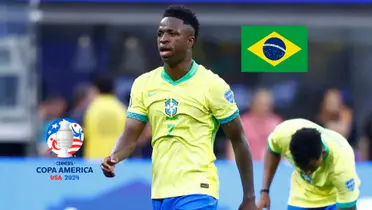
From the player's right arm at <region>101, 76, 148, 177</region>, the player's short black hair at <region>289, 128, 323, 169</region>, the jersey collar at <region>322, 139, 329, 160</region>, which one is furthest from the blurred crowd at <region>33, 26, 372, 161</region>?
the player's right arm at <region>101, 76, 148, 177</region>

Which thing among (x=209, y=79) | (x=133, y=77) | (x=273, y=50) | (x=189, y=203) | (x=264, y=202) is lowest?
(x=264, y=202)

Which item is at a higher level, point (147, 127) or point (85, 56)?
point (85, 56)

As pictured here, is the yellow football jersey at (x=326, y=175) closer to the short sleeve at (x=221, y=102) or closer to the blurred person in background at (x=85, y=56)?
the short sleeve at (x=221, y=102)

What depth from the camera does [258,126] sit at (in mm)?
9234

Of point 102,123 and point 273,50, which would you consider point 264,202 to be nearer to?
point 273,50

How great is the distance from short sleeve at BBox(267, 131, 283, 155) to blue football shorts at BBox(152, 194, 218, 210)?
5.00ft

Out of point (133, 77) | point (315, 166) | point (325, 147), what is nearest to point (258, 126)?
point (133, 77)

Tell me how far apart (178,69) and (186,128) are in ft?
1.21

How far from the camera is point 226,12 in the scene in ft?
36.0

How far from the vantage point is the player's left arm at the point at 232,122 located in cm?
611

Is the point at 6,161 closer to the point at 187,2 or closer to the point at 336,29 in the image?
the point at 187,2

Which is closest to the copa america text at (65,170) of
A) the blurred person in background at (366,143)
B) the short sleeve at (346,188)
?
the short sleeve at (346,188)

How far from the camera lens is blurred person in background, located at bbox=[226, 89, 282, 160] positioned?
30.1 feet

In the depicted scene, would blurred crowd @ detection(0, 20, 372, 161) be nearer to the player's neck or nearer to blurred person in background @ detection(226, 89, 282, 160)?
blurred person in background @ detection(226, 89, 282, 160)
